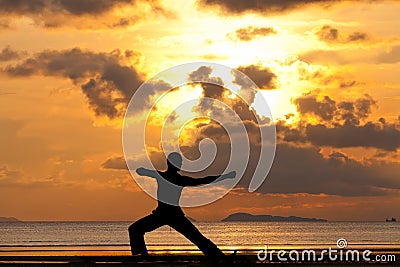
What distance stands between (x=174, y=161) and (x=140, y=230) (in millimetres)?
1668

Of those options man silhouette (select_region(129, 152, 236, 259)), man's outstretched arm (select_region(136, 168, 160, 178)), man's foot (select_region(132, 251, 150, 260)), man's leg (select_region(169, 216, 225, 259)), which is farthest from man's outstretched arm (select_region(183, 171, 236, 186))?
man's foot (select_region(132, 251, 150, 260))

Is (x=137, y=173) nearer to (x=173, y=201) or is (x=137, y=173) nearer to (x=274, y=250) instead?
(x=173, y=201)

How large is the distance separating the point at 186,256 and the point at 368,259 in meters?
3.80

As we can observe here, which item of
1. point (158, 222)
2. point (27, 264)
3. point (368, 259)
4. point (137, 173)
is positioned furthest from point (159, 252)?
point (368, 259)

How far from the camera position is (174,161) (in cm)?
1941

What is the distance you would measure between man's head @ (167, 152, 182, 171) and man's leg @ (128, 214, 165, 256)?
3.72ft

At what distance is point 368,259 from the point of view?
1855cm

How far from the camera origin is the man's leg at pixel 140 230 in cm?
1894

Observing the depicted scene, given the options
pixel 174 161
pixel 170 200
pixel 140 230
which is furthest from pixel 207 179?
pixel 140 230

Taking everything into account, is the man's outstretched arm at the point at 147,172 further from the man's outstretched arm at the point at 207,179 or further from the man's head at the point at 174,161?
the man's outstretched arm at the point at 207,179

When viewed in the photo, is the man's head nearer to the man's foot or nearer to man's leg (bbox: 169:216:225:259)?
man's leg (bbox: 169:216:225:259)

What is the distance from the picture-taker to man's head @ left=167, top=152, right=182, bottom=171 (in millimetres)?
19406

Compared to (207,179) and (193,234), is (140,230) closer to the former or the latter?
(193,234)

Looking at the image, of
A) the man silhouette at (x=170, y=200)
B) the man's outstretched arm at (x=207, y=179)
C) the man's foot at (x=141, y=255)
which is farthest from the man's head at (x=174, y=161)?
the man's foot at (x=141, y=255)
